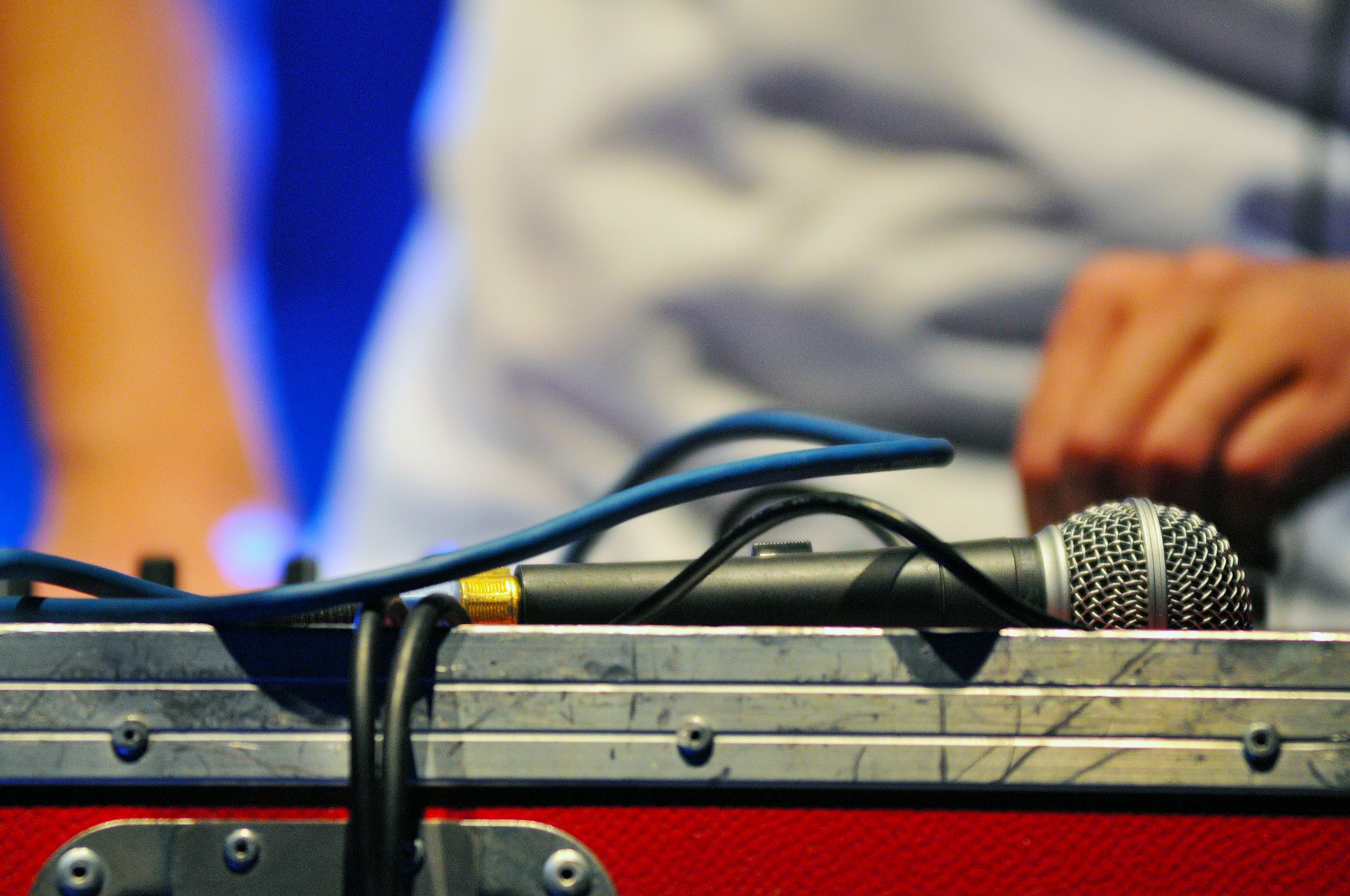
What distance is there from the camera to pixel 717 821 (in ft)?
0.97

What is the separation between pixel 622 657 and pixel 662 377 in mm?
730

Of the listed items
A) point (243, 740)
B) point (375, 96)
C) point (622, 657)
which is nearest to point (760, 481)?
point (622, 657)

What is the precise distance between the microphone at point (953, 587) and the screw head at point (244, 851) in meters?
0.10

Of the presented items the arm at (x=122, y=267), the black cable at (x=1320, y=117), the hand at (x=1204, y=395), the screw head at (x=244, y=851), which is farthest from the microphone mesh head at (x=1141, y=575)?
the arm at (x=122, y=267)

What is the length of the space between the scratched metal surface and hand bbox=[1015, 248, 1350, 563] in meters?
0.59

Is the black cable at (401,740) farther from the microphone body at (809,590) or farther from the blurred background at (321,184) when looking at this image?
the blurred background at (321,184)

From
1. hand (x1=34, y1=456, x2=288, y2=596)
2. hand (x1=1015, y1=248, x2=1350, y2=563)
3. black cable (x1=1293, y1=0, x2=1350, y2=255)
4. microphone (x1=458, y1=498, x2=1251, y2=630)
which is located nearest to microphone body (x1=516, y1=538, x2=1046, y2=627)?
microphone (x1=458, y1=498, x2=1251, y2=630)

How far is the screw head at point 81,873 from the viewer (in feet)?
0.98

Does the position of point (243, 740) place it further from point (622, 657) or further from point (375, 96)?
point (375, 96)

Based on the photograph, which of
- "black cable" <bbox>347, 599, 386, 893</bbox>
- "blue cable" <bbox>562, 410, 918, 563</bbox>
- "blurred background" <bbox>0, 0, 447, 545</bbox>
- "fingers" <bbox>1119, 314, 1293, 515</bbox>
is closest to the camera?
"black cable" <bbox>347, 599, 386, 893</bbox>

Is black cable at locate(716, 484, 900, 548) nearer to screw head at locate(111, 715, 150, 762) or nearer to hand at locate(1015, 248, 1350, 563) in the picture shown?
screw head at locate(111, 715, 150, 762)

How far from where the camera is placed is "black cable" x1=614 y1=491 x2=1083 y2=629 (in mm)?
296

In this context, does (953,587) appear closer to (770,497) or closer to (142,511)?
(770,497)

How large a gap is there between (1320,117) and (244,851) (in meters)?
1.03
